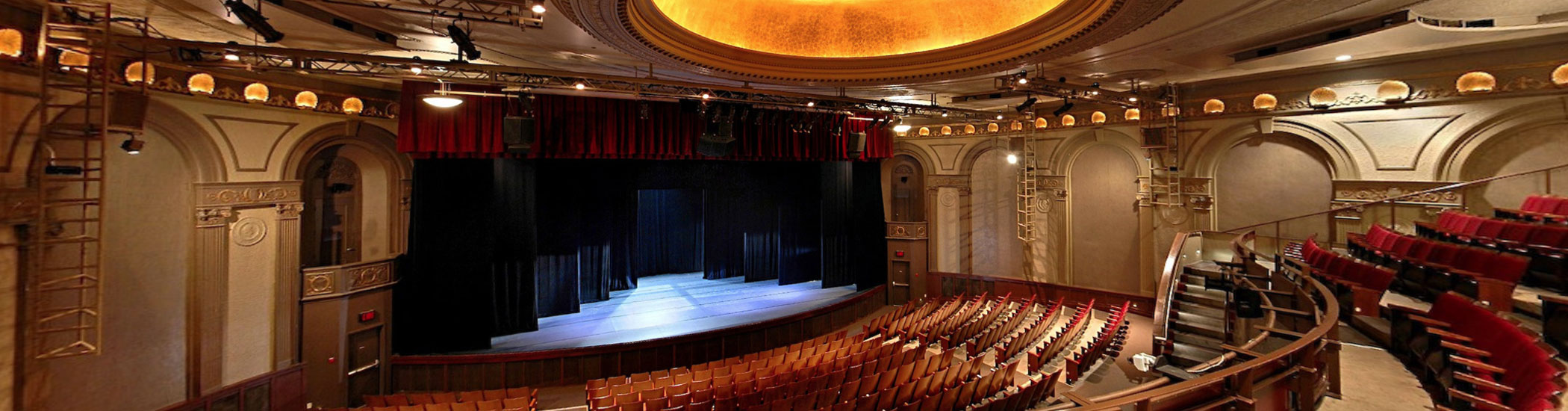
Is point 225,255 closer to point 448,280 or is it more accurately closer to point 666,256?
point 448,280

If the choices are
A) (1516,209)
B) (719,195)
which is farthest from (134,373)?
(1516,209)

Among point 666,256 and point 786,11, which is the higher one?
point 786,11

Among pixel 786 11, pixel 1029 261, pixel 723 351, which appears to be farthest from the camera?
pixel 1029 261

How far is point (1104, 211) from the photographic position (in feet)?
35.0

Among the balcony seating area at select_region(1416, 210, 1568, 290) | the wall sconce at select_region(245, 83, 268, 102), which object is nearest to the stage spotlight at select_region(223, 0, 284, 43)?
the wall sconce at select_region(245, 83, 268, 102)

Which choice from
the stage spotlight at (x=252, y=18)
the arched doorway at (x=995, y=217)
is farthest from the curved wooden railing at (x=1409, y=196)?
the stage spotlight at (x=252, y=18)

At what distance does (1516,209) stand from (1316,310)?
475cm

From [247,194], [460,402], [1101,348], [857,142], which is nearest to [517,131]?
Answer: [460,402]

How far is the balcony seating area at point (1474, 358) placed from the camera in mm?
3348

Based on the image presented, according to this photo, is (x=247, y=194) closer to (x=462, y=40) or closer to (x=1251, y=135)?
(x=462, y=40)

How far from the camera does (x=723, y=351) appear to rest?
31.3ft

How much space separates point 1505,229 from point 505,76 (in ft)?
34.4

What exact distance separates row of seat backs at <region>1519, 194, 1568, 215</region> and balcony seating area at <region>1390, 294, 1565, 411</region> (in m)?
2.71

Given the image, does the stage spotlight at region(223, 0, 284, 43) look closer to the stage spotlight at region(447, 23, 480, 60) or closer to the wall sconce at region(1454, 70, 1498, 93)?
the stage spotlight at region(447, 23, 480, 60)
